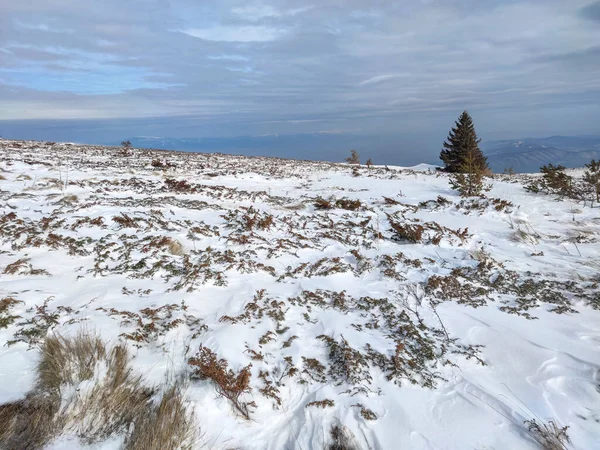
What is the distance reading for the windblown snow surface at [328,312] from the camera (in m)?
2.97

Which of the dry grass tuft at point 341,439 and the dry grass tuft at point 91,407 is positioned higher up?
the dry grass tuft at point 91,407

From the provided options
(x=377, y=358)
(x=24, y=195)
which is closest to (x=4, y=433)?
(x=377, y=358)

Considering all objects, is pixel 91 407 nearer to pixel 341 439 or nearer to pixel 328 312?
pixel 341 439

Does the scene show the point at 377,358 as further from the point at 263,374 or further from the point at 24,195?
the point at 24,195

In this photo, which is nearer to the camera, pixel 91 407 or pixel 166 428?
pixel 166 428

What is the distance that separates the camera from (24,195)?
8.23 meters

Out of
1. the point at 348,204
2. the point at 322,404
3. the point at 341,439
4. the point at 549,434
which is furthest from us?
the point at 348,204

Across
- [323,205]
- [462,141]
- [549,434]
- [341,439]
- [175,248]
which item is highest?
[462,141]

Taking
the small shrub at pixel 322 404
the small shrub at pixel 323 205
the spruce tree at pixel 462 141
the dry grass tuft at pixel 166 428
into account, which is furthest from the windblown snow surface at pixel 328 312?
the spruce tree at pixel 462 141

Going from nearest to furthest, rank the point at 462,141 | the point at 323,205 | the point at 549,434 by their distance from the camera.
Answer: the point at 549,434, the point at 323,205, the point at 462,141

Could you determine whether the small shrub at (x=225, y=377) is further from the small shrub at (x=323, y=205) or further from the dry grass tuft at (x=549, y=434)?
the small shrub at (x=323, y=205)

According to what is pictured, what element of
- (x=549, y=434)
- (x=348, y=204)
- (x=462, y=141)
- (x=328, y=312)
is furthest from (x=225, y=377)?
(x=462, y=141)

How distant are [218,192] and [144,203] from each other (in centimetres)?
255

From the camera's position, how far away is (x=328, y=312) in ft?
14.8
